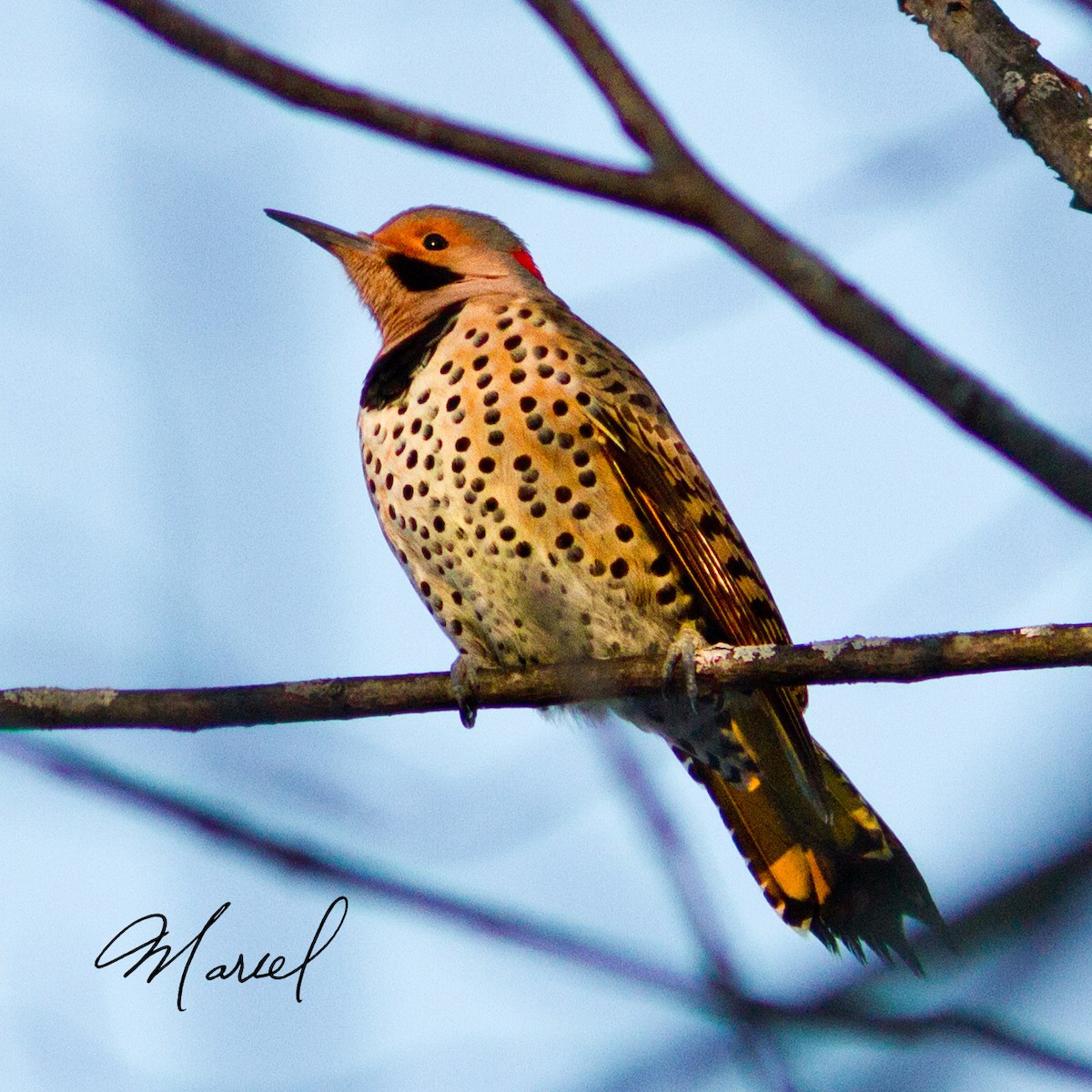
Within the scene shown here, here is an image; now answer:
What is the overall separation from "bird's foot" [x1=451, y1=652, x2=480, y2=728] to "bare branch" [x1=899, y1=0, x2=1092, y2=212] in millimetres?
2036

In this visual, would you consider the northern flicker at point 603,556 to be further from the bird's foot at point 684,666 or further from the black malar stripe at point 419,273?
the black malar stripe at point 419,273

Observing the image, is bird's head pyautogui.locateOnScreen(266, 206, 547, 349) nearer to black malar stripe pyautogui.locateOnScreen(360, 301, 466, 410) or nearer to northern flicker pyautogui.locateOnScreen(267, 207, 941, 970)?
black malar stripe pyautogui.locateOnScreen(360, 301, 466, 410)

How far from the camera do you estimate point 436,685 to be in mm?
4059

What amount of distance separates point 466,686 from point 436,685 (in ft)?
2.28

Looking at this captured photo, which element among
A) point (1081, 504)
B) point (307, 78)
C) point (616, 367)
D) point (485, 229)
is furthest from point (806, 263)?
point (485, 229)

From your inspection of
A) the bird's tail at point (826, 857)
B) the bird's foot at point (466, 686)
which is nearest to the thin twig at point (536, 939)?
the bird's foot at point (466, 686)

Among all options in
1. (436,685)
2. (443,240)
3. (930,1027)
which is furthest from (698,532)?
(930,1027)

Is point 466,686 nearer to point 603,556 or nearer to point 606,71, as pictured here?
point 603,556

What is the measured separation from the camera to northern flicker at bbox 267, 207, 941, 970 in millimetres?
5203

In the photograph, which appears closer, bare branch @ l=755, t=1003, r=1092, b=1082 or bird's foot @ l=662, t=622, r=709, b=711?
bare branch @ l=755, t=1003, r=1092, b=1082

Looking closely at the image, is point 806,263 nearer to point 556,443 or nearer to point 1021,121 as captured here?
point 1021,121

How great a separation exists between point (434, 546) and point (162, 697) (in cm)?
191

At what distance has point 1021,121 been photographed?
3.53 metres

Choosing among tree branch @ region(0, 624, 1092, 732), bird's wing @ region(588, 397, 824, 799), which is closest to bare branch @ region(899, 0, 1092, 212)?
tree branch @ region(0, 624, 1092, 732)
